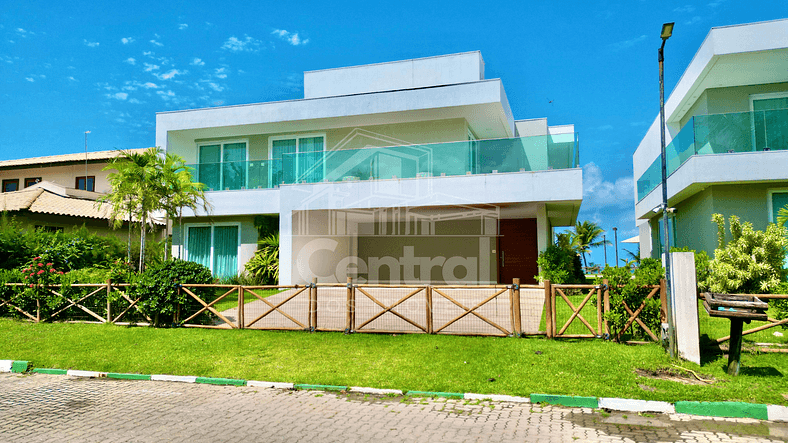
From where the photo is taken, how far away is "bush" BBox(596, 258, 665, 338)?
8664 millimetres

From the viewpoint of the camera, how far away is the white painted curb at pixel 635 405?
6051 millimetres

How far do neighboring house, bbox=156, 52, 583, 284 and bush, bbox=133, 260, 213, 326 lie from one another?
4.83m

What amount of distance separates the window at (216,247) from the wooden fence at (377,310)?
16.3ft

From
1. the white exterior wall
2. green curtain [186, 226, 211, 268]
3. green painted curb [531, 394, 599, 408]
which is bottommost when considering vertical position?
green painted curb [531, 394, 599, 408]

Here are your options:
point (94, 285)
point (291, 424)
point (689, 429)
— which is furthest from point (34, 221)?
point (689, 429)

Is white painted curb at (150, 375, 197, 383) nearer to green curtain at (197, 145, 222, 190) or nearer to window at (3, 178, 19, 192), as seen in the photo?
green curtain at (197, 145, 222, 190)

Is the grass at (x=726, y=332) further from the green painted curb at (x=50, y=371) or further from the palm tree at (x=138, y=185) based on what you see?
the palm tree at (x=138, y=185)

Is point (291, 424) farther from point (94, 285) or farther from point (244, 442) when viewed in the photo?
point (94, 285)

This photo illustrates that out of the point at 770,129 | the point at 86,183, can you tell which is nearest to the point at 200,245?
the point at 86,183

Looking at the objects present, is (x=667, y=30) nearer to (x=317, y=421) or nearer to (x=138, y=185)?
(x=317, y=421)

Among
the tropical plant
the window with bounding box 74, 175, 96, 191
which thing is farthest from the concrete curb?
the window with bounding box 74, 175, 96, 191

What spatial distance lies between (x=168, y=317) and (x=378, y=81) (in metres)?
12.9

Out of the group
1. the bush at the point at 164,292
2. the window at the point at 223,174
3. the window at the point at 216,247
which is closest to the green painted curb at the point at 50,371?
the bush at the point at 164,292

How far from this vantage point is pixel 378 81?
20.8 metres
